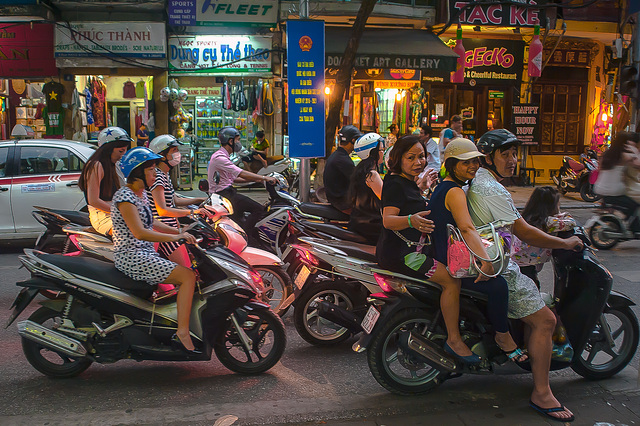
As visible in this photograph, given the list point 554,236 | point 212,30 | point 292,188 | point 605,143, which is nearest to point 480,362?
point 554,236

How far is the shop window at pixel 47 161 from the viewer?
27.9 feet

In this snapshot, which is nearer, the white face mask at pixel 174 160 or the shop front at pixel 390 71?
the white face mask at pixel 174 160

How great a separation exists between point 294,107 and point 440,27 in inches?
325

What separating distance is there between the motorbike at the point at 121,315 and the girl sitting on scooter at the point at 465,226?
1.44m

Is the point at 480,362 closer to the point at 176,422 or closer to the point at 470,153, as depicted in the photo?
the point at 470,153

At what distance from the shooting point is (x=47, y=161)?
28.1 ft

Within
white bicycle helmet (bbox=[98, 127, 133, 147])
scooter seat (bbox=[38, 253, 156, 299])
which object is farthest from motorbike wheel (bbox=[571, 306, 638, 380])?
white bicycle helmet (bbox=[98, 127, 133, 147])

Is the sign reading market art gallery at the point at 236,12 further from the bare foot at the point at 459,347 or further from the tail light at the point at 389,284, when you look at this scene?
the bare foot at the point at 459,347

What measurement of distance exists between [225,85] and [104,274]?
11.8m

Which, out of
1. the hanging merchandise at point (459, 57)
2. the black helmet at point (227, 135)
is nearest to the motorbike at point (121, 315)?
the black helmet at point (227, 135)

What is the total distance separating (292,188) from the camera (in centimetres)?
1452

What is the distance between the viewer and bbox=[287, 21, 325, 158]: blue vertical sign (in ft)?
32.2

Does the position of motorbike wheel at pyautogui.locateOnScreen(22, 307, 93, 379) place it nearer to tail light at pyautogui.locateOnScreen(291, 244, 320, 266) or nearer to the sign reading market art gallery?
tail light at pyautogui.locateOnScreen(291, 244, 320, 266)

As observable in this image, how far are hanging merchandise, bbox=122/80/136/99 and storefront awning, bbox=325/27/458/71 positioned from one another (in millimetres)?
5515
